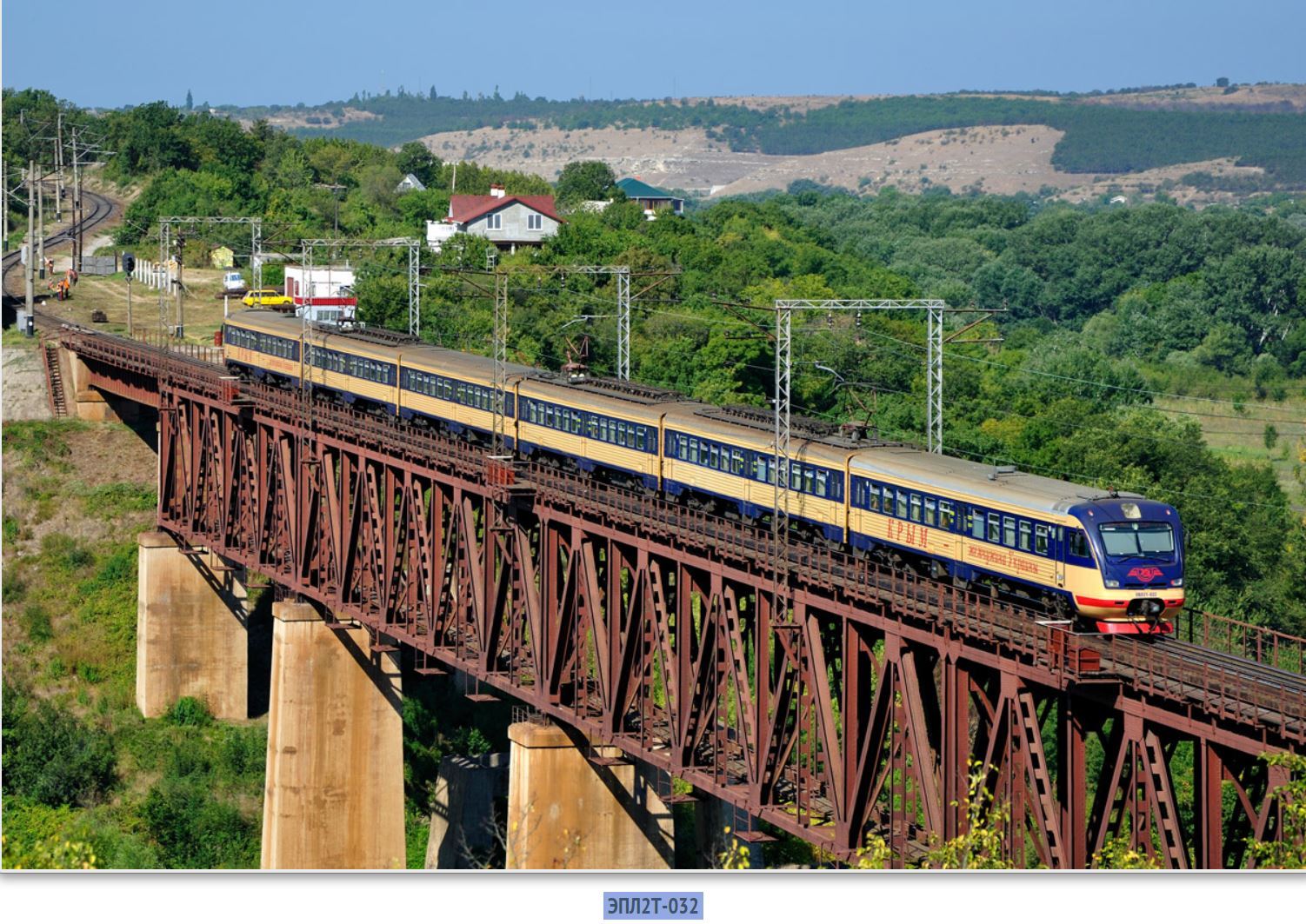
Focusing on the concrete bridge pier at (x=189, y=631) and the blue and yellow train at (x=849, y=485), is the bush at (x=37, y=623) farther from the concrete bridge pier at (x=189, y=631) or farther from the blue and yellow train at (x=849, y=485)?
the blue and yellow train at (x=849, y=485)

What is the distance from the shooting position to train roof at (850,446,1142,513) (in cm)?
4159

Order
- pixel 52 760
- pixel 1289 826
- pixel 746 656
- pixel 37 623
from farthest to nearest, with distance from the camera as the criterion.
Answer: pixel 37 623, pixel 52 760, pixel 746 656, pixel 1289 826

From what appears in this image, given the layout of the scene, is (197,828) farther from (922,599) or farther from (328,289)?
(328,289)

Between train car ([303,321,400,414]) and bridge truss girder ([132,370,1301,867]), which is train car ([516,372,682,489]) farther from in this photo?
train car ([303,321,400,414])

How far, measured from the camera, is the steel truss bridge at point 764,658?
34.8 metres

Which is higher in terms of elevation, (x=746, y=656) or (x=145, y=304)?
(x=145, y=304)

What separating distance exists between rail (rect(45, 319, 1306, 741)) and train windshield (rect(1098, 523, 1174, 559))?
5.94 feet

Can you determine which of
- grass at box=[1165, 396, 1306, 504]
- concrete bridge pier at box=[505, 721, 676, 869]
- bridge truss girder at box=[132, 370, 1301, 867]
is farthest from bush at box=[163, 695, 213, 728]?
grass at box=[1165, 396, 1306, 504]

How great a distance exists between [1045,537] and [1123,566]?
5.99 ft

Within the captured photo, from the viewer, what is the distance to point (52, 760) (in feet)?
252

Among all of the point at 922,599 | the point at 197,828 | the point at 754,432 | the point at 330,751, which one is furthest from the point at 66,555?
the point at 922,599

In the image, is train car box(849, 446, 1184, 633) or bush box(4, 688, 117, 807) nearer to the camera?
train car box(849, 446, 1184, 633)

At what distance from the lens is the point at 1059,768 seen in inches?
1447

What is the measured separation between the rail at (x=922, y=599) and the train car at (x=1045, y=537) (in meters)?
0.88
